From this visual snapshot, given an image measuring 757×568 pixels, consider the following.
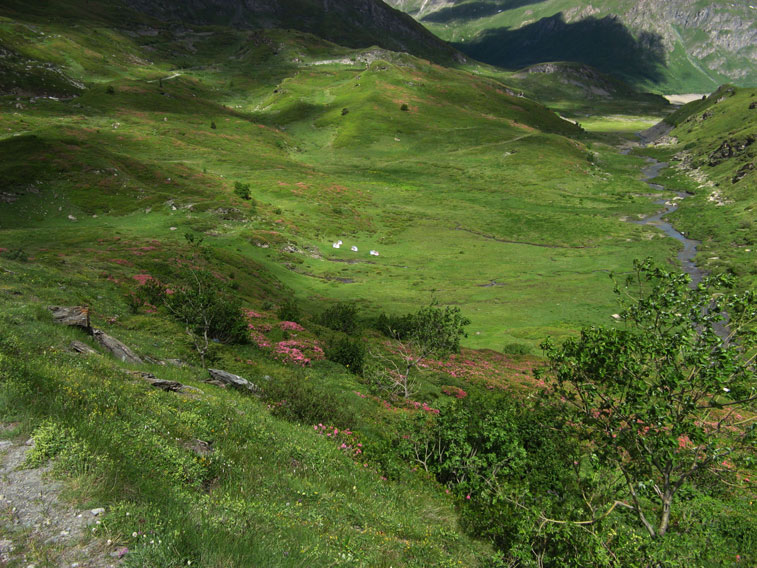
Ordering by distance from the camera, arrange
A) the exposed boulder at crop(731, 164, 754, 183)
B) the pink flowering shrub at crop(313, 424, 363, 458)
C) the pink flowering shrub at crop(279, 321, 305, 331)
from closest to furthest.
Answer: the pink flowering shrub at crop(313, 424, 363, 458) < the pink flowering shrub at crop(279, 321, 305, 331) < the exposed boulder at crop(731, 164, 754, 183)

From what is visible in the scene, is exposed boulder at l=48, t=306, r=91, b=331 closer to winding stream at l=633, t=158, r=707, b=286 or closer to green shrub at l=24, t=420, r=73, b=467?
green shrub at l=24, t=420, r=73, b=467

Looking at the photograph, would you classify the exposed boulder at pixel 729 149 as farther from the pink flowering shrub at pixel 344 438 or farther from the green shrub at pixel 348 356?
the pink flowering shrub at pixel 344 438

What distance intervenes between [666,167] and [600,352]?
196676 mm

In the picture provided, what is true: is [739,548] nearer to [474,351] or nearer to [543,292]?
[474,351]

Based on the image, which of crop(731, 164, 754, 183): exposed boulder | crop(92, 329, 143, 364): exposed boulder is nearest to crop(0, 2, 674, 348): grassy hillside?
crop(92, 329, 143, 364): exposed boulder

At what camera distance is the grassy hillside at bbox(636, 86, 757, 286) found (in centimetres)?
7551

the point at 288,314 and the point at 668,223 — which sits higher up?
the point at 668,223

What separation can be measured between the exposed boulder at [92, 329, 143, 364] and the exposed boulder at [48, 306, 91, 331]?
1.78 ft

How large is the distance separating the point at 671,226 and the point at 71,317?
123147 mm

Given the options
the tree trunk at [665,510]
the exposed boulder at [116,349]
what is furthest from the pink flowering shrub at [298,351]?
the tree trunk at [665,510]

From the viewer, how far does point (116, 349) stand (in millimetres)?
Answer: 15469

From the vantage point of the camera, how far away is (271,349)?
82.0ft

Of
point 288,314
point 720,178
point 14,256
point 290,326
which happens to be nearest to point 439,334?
point 290,326

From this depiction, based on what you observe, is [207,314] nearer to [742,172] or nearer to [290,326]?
[290,326]
